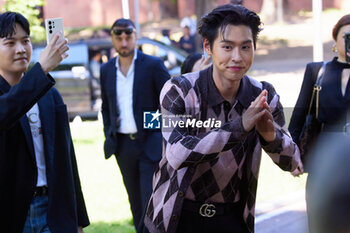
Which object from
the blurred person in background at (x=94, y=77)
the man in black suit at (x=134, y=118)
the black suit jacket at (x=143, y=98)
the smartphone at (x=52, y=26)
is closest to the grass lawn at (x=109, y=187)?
the man in black suit at (x=134, y=118)

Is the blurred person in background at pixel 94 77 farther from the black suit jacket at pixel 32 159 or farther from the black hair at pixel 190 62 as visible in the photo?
the black suit jacket at pixel 32 159

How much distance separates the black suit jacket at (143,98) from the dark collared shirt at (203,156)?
2573mm

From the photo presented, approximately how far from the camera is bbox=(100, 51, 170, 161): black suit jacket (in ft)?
17.9

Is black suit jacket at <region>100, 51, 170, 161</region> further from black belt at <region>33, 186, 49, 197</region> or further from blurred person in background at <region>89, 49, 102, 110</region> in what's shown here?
blurred person in background at <region>89, 49, 102, 110</region>

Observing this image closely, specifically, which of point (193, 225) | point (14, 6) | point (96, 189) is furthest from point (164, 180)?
point (14, 6)

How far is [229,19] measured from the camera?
2.69 meters

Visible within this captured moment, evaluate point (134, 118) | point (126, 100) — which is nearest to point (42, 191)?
point (134, 118)

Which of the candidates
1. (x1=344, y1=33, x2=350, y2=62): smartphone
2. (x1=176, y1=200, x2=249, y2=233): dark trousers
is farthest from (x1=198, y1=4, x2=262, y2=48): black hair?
(x1=344, y1=33, x2=350, y2=62): smartphone

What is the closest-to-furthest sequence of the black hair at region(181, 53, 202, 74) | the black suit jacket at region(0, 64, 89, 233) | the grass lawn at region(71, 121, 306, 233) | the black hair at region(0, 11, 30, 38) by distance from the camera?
the black suit jacket at region(0, 64, 89, 233)
the black hair at region(0, 11, 30, 38)
the black hair at region(181, 53, 202, 74)
the grass lawn at region(71, 121, 306, 233)

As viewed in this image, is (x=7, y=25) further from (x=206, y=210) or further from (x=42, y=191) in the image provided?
(x=206, y=210)

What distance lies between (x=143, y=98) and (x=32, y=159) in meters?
2.56

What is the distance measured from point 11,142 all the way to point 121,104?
270 centimetres

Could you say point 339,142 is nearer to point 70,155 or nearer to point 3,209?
point 70,155

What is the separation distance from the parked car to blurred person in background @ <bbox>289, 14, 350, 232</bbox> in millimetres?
7615
